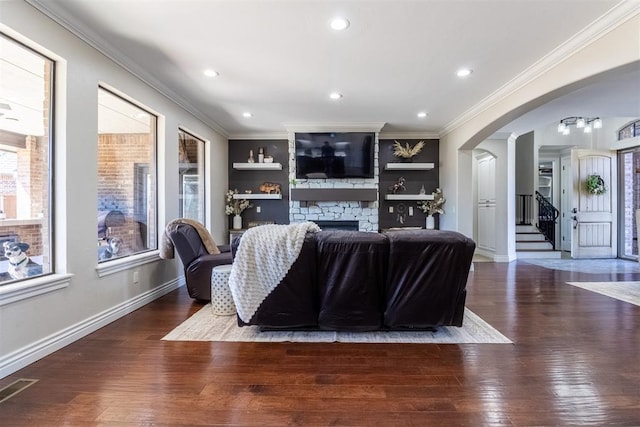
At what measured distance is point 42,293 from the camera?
2295 mm

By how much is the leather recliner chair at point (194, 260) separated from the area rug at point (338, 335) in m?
0.68

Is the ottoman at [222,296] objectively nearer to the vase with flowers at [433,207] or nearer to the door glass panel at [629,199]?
the vase with flowers at [433,207]

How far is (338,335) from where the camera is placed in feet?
8.89

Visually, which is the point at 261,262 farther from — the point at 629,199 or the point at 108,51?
the point at 629,199

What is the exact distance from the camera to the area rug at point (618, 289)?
379cm

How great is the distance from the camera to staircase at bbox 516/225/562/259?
7.09m

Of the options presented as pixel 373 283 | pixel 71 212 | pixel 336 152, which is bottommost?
pixel 373 283

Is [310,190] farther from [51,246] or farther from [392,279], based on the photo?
[51,246]

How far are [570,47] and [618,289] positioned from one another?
10.9ft

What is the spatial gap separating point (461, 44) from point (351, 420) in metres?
3.14

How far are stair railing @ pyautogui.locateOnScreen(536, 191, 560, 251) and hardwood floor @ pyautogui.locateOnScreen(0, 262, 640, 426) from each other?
5946 mm

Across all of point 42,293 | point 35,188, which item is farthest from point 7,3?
point 42,293

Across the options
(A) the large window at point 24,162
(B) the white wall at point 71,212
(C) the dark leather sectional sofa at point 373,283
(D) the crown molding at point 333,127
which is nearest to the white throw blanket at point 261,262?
(C) the dark leather sectional sofa at point 373,283

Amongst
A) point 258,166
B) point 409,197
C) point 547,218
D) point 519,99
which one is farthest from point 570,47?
Answer: point 547,218
